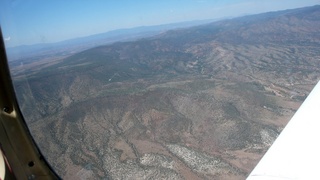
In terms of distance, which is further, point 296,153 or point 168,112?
point 168,112

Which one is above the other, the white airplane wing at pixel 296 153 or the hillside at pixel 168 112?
the white airplane wing at pixel 296 153

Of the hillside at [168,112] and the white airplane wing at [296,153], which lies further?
the hillside at [168,112]

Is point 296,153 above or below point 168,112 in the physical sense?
above

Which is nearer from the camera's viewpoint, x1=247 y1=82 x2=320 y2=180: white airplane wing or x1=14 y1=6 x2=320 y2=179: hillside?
x1=247 y1=82 x2=320 y2=180: white airplane wing

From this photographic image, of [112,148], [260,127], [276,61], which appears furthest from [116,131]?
[276,61]

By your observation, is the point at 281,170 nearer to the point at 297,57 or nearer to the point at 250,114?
the point at 250,114
